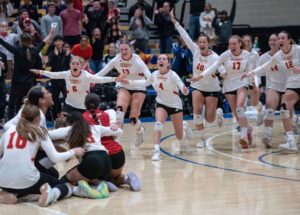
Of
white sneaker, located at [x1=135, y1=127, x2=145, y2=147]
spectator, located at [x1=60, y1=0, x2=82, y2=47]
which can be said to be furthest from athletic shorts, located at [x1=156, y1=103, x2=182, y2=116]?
spectator, located at [x1=60, y1=0, x2=82, y2=47]

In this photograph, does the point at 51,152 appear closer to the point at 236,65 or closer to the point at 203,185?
the point at 203,185

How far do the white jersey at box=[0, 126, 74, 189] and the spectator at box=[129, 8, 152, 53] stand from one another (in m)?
11.8

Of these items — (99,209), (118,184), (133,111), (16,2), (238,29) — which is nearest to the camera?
(99,209)

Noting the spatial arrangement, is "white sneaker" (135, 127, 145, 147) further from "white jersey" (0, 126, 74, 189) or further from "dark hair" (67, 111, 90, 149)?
"white jersey" (0, 126, 74, 189)

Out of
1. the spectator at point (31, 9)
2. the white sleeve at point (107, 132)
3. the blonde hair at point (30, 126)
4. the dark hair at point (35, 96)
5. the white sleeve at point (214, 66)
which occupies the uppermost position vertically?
the spectator at point (31, 9)

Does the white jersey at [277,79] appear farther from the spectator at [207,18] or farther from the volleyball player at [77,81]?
the spectator at [207,18]

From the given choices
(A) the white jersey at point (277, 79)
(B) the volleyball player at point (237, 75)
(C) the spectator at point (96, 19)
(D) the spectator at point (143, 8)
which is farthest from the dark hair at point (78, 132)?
(D) the spectator at point (143, 8)

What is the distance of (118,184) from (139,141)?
142 inches

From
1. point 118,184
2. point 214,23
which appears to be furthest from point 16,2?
point 118,184

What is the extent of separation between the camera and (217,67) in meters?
12.7

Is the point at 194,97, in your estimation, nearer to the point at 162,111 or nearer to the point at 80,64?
the point at 162,111

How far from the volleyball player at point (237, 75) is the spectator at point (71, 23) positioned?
6.56 m

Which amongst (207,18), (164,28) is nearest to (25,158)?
(164,28)

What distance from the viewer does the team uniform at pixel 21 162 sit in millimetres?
8172
